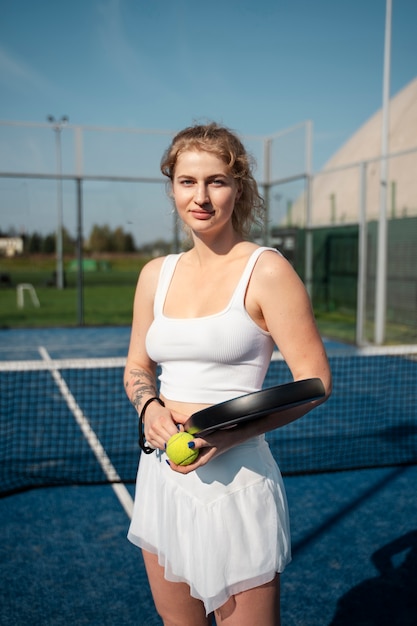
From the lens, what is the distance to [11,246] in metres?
16.1

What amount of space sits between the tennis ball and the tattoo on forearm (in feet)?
1.31

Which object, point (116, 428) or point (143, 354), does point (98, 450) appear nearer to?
point (116, 428)

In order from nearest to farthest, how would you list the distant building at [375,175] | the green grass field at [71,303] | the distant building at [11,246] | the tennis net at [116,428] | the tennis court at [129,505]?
the tennis court at [129,505] < the tennis net at [116,428] < the green grass field at [71,303] < the distant building at [11,246] < the distant building at [375,175]

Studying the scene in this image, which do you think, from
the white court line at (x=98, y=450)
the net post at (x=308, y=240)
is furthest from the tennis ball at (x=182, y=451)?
the net post at (x=308, y=240)

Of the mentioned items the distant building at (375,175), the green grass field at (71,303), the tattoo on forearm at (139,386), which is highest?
the distant building at (375,175)

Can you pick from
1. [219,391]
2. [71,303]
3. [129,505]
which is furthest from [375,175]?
[219,391]

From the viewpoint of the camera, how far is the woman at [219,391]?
65.9 inches

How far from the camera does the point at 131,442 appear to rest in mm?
5805

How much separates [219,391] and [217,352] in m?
0.13

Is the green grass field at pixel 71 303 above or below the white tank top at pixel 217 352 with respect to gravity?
below

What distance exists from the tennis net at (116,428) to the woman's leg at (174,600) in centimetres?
302

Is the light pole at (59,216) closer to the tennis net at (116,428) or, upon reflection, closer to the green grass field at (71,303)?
the green grass field at (71,303)

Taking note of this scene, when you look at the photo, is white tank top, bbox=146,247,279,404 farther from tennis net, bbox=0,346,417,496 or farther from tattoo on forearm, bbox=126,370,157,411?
tennis net, bbox=0,346,417,496

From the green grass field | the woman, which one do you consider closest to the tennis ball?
the woman
